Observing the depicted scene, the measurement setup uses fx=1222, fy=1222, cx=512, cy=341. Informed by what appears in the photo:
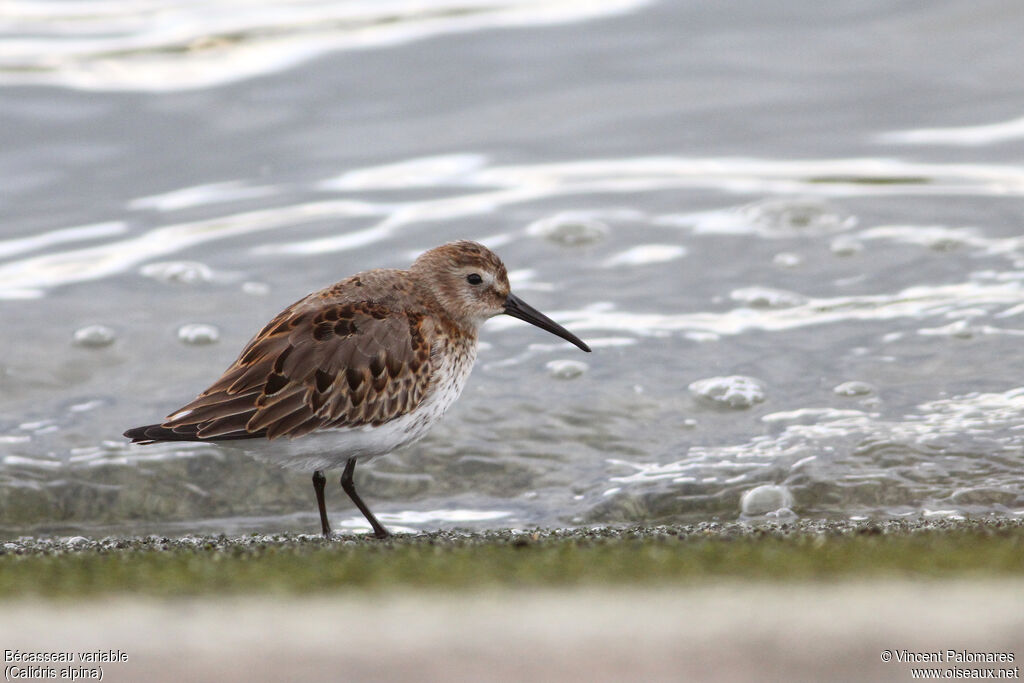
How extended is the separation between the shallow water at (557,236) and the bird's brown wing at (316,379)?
4.10 ft

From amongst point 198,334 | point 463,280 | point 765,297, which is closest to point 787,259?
point 765,297

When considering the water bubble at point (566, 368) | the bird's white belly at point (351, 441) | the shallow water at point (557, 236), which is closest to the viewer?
the bird's white belly at point (351, 441)

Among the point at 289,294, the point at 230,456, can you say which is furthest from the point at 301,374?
the point at 289,294

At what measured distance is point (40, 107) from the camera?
39.1 ft

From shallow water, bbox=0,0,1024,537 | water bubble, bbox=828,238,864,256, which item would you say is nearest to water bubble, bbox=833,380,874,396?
shallow water, bbox=0,0,1024,537

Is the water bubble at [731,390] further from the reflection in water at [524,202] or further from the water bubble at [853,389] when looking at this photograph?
the reflection in water at [524,202]

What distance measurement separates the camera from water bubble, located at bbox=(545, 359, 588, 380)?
8.03 meters

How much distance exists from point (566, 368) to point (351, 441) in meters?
2.87

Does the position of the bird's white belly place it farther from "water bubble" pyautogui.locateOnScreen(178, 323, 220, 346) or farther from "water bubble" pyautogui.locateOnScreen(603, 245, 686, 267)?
"water bubble" pyautogui.locateOnScreen(603, 245, 686, 267)

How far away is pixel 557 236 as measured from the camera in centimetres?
982

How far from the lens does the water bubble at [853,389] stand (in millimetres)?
7426

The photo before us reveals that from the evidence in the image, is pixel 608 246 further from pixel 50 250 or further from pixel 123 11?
pixel 123 11

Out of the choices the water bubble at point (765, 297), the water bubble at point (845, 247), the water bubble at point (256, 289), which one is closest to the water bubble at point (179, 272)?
the water bubble at point (256, 289)

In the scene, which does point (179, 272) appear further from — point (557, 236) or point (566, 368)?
point (566, 368)
